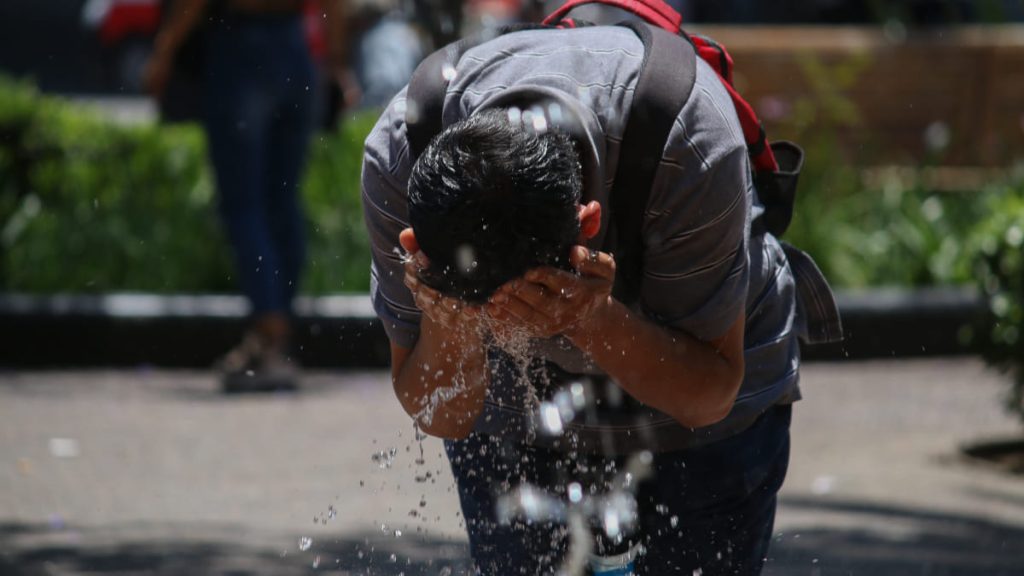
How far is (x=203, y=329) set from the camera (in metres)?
7.25

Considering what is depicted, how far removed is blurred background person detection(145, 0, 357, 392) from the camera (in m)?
6.61

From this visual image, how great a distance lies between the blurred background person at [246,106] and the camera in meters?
6.61

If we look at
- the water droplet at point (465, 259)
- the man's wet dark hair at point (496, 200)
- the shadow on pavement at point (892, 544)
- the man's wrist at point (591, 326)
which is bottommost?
the shadow on pavement at point (892, 544)

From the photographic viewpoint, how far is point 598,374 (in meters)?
2.52

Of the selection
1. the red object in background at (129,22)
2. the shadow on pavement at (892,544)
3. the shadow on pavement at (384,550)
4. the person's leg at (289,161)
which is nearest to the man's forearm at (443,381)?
the shadow on pavement at (384,550)

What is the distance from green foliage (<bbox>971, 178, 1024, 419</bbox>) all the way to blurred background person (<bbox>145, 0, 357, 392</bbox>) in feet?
9.26

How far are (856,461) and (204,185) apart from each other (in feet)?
14.2

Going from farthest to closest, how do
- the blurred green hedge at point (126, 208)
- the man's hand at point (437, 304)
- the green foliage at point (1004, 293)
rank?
the blurred green hedge at point (126, 208)
the green foliage at point (1004, 293)
the man's hand at point (437, 304)

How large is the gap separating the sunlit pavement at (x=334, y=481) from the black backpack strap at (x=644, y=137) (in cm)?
Answer: 163

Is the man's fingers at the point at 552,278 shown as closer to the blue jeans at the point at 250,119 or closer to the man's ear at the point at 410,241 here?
the man's ear at the point at 410,241

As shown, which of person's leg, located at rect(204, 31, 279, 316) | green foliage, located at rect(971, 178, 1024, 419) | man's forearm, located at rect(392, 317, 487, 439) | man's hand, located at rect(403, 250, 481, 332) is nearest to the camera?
man's hand, located at rect(403, 250, 481, 332)

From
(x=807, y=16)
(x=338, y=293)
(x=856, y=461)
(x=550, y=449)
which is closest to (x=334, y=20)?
(x=338, y=293)

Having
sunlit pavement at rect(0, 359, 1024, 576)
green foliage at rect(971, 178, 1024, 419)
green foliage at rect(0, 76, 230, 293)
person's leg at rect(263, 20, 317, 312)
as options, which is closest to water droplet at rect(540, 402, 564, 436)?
sunlit pavement at rect(0, 359, 1024, 576)

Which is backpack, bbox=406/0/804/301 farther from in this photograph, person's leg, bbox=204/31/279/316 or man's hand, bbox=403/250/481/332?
person's leg, bbox=204/31/279/316
